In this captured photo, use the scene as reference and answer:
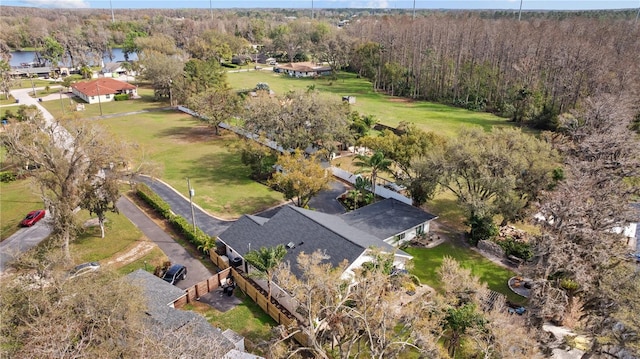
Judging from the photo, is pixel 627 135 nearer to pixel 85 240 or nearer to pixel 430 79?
pixel 85 240

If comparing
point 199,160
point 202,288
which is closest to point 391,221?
point 202,288

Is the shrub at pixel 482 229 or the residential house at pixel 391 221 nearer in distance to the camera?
the shrub at pixel 482 229

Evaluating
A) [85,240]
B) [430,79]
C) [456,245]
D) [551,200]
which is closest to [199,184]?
[85,240]

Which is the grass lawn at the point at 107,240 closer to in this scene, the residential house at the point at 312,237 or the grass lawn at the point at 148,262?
the grass lawn at the point at 148,262

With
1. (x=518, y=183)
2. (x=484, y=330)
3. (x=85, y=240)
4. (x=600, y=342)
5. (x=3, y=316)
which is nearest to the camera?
(x=3, y=316)

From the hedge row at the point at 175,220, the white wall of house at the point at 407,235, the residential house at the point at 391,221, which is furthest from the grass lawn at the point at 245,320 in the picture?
the white wall of house at the point at 407,235

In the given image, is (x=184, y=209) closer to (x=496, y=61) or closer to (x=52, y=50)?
(x=496, y=61)

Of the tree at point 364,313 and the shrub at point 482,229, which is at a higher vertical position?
the tree at point 364,313
